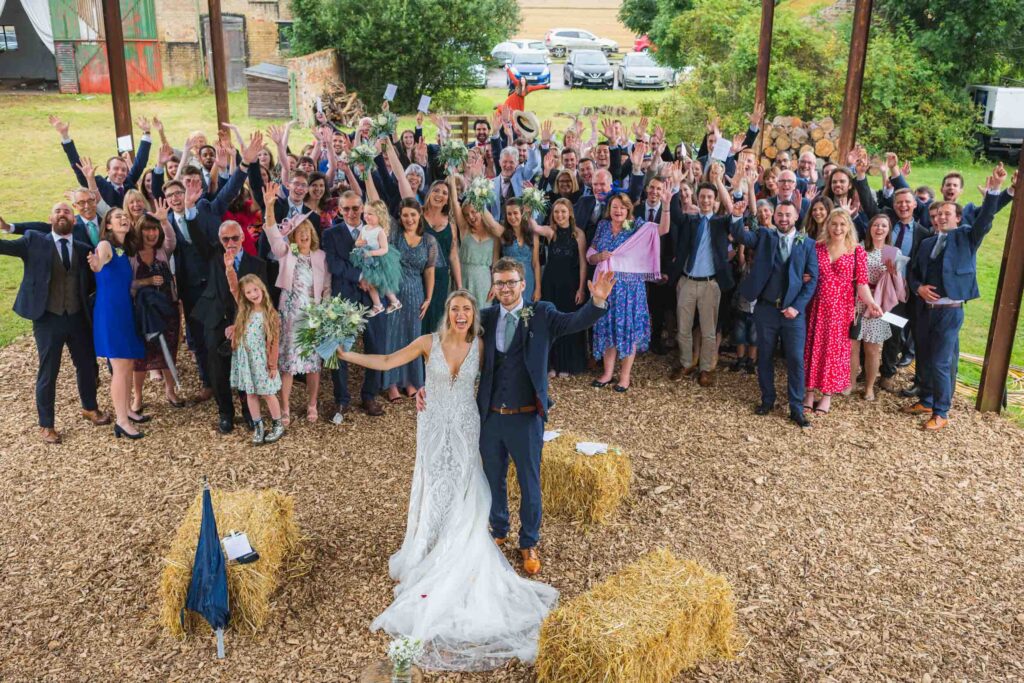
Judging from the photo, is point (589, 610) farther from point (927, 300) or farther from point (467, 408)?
point (927, 300)

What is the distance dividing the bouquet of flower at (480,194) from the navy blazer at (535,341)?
2.85 metres

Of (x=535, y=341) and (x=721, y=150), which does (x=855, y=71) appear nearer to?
(x=721, y=150)

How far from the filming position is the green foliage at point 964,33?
68.1ft

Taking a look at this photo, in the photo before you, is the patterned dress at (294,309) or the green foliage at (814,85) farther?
the green foliage at (814,85)

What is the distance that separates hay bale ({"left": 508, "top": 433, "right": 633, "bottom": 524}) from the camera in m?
6.15

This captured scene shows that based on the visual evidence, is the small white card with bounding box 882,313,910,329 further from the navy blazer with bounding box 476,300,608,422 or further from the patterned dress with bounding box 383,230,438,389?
the patterned dress with bounding box 383,230,438,389

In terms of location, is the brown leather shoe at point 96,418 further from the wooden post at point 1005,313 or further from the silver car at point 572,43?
the silver car at point 572,43

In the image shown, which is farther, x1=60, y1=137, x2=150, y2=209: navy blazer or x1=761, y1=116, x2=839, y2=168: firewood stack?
x1=761, y1=116, x2=839, y2=168: firewood stack

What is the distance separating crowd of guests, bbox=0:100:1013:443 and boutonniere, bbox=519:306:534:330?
9.09 feet

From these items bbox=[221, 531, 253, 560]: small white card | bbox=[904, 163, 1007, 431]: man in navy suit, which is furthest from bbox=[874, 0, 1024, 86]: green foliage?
bbox=[221, 531, 253, 560]: small white card

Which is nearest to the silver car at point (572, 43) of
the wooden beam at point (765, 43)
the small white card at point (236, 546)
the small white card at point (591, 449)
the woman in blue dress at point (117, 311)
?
the wooden beam at point (765, 43)

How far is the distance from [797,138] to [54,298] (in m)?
15.1

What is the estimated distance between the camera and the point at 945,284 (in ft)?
25.5

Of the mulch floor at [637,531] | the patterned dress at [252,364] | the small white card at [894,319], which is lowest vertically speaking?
the mulch floor at [637,531]
